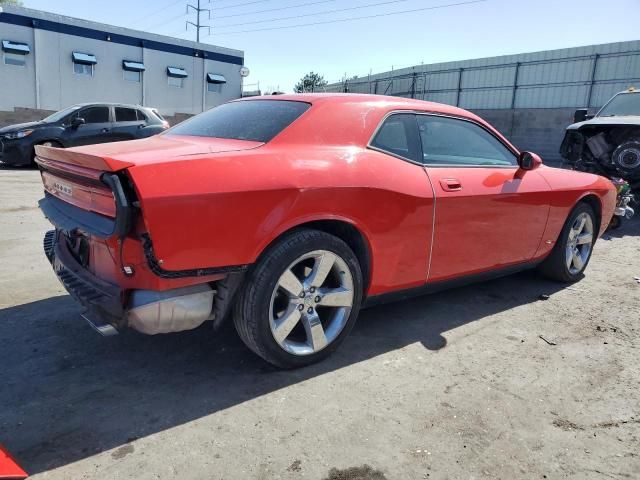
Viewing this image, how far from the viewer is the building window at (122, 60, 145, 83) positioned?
2306 centimetres

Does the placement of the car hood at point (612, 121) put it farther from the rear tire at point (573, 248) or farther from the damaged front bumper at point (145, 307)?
the damaged front bumper at point (145, 307)

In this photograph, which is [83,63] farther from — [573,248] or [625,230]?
[573,248]

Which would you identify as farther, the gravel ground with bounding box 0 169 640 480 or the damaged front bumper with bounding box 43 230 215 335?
the damaged front bumper with bounding box 43 230 215 335

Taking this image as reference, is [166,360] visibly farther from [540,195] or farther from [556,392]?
[540,195]

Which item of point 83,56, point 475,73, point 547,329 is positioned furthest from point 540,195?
point 83,56

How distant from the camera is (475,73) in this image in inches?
747

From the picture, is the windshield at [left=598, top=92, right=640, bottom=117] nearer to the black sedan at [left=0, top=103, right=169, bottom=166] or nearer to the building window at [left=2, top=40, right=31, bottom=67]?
the black sedan at [left=0, top=103, right=169, bottom=166]

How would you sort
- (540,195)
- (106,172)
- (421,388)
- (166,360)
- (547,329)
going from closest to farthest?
1. (106,172)
2. (421,388)
3. (166,360)
4. (547,329)
5. (540,195)

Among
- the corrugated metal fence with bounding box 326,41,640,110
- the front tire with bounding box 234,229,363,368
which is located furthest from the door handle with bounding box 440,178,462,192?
the corrugated metal fence with bounding box 326,41,640,110

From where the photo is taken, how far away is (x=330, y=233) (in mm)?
2959

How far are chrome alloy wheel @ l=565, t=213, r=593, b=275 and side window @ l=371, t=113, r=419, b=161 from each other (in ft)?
6.91

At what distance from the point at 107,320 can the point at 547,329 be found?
9.74 feet

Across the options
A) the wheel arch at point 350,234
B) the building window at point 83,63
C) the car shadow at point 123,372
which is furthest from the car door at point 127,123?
the building window at point 83,63

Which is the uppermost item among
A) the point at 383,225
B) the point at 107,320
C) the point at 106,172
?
the point at 106,172
